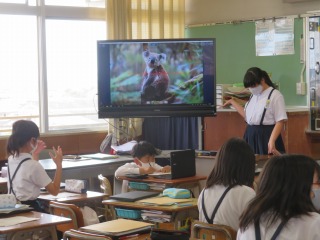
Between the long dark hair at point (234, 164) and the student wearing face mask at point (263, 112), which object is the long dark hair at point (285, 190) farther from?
the student wearing face mask at point (263, 112)

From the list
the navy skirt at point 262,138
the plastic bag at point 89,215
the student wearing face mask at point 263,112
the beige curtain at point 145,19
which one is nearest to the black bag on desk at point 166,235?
the plastic bag at point 89,215

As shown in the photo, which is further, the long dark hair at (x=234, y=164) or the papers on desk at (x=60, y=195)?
the papers on desk at (x=60, y=195)

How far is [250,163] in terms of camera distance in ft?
13.2

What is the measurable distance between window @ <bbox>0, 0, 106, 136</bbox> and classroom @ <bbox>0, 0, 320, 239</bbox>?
1 cm

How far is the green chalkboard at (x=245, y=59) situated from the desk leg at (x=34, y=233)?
15.7ft

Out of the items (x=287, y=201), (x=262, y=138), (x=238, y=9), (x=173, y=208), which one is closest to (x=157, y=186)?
(x=173, y=208)

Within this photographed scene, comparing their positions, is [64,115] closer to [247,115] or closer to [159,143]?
[159,143]

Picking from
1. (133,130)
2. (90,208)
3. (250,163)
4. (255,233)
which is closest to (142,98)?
(133,130)

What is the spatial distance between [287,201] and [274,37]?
19.4ft

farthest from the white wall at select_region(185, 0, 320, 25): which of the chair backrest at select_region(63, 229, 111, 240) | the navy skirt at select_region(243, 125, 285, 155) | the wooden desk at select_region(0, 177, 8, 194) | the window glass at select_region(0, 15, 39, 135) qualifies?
the chair backrest at select_region(63, 229, 111, 240)

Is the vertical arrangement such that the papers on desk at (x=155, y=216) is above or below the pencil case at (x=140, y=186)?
below

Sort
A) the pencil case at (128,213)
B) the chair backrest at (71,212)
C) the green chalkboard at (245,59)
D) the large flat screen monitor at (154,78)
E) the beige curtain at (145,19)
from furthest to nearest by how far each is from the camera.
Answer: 1. the beige curtain at (145,19)
2. the green chalkboard at (245,59)
3. the large flat screen monitor at (154,78)
4. the pencil case at (128,213)
5. the chair backrest at (71,212)

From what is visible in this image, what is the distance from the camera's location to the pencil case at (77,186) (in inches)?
210

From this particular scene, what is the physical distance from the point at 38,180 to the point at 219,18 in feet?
16.1
